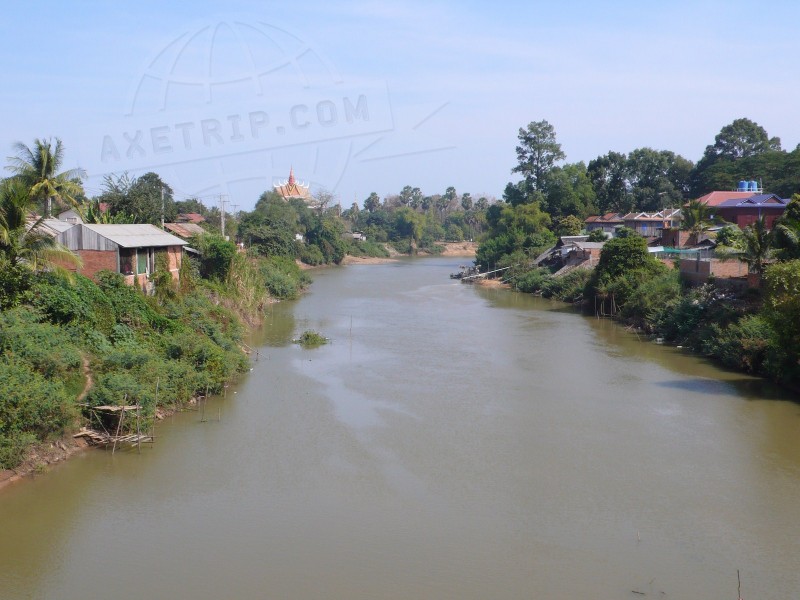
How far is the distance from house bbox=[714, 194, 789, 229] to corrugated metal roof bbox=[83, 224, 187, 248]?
21778 millimetres

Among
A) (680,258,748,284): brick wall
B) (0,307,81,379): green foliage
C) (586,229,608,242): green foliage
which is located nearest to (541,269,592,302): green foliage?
(586,229,608,242): green foliage

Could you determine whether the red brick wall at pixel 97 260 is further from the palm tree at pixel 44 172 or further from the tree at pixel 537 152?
the tree at pixel 537 152

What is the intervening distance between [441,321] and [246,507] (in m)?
14.6

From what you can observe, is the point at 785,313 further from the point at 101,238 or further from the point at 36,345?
the point at 101,238

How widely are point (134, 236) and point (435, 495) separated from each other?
9.93 meters

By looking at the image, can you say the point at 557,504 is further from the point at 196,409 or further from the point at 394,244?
the point at 394,244

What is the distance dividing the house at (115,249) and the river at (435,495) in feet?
10.7

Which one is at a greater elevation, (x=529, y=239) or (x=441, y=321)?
(x=529, y=239)

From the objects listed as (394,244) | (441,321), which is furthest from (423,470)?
(394,244)

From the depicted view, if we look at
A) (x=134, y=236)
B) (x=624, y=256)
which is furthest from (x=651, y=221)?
(x=134, y=236)

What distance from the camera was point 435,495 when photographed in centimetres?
909

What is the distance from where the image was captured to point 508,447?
1079 centimetres

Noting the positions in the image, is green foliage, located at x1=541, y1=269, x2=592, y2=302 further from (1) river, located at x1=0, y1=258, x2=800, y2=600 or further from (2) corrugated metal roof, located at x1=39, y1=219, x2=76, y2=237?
(2) corrugated metal roof, located at x1=39, y1=219, x2=76, y2=237

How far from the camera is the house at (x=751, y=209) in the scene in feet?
99.7
